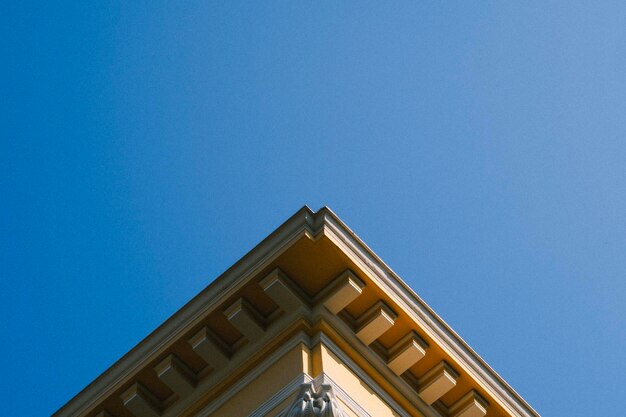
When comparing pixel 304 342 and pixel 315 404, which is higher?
pixel 304 342

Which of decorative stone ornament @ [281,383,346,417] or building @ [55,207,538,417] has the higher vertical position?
building @ [55,207,538,417]

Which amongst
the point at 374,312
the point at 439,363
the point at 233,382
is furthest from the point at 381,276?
the point at 233,382

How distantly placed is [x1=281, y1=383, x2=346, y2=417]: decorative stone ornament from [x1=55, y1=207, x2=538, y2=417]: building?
98cm

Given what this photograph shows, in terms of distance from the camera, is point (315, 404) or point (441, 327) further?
point (441, 327)

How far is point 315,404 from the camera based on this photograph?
39.2ft

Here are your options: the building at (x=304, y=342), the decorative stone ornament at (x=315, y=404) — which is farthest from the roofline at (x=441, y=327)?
the decorative stone ornament at (x=315, y=404)

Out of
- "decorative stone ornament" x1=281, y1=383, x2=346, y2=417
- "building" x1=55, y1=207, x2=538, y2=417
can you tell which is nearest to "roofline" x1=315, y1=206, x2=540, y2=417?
"building" x1=55, y1=207, x2=538, y2=417

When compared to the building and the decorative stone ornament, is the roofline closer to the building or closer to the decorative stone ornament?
the building

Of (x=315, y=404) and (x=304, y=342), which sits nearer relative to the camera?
(x=315, y=404)

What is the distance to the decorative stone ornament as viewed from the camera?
11.8 metres

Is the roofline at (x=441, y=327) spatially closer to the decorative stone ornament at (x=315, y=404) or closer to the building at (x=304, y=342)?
the building at (x=304, y=342)

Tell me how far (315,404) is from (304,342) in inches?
62.4

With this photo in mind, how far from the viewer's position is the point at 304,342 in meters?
13.5

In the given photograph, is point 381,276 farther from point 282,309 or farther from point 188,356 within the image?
point 188,356
